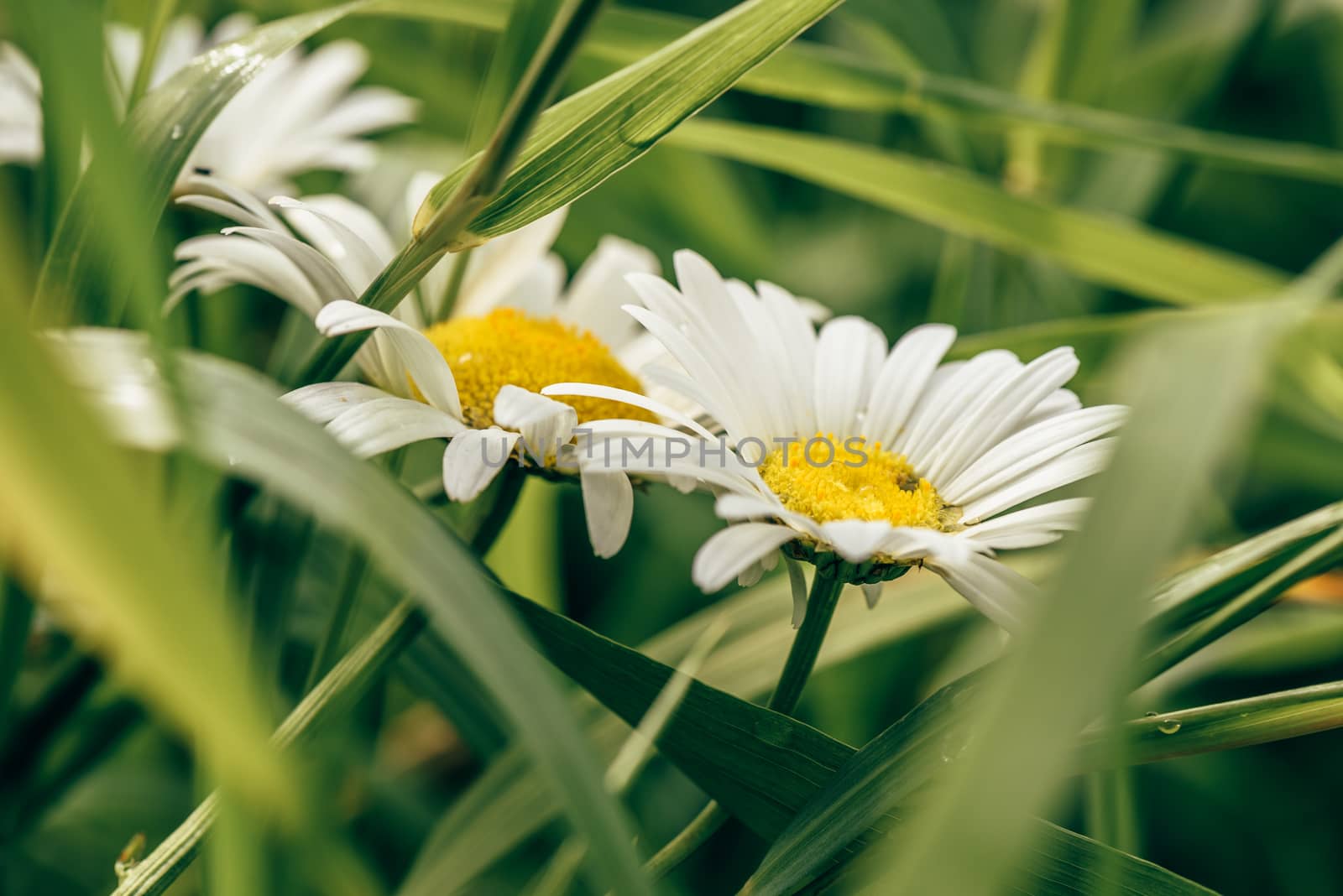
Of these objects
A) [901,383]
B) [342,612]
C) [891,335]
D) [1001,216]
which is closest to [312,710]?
[342,612]

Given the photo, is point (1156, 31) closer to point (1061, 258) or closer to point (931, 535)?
point (1061, 258)

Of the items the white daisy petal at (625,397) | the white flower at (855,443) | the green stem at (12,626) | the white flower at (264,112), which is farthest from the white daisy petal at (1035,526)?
the white flower at (264,112)

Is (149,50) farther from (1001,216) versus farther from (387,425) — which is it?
(1001,216)

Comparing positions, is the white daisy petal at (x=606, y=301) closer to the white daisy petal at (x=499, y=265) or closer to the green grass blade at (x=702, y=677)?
the white daisy petal at (x=499, y=265)

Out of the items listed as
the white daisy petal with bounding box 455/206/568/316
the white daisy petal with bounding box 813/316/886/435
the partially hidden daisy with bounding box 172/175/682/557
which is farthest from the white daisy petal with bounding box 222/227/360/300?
the white daisy petal with bounding box 813/316/886/435

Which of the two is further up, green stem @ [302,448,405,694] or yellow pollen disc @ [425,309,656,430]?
yellow pollen disc @ [425,309,656,430]

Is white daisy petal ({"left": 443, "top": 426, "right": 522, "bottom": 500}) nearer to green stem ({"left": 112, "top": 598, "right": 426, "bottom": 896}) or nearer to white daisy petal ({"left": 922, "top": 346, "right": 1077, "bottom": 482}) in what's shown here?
green stem ({"left": 112, "top": 598, "right": 426, "bottom": 896})

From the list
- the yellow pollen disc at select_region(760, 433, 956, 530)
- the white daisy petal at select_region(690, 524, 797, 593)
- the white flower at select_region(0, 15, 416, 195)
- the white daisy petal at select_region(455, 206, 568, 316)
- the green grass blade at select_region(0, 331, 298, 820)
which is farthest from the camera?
the white flower at select_region(0, 15, 416, 195)

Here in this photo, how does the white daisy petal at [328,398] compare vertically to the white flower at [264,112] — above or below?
below
